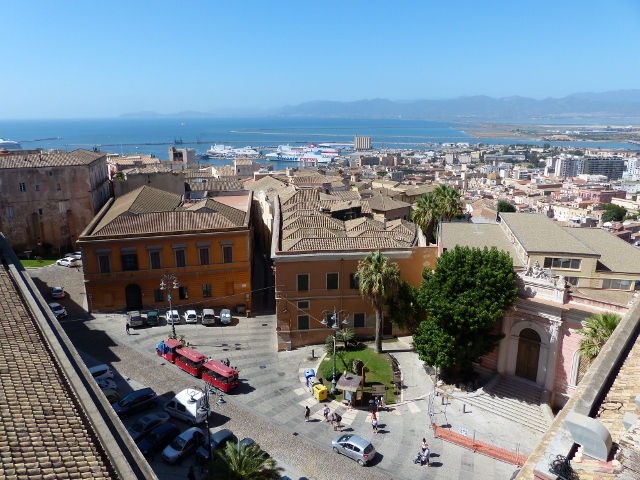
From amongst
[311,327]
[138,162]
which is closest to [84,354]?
[311,327]

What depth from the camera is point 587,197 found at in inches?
5108

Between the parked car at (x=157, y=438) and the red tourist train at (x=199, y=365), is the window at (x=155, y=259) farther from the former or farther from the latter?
the parked car at (x=157, y=438)

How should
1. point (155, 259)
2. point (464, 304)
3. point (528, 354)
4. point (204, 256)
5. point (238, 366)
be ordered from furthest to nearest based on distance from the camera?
point (204, 256) < point (155, 259) < point (238, 366) < point (528, 354) < point (464, 304)

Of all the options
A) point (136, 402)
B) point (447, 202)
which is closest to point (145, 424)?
point (136, 402)

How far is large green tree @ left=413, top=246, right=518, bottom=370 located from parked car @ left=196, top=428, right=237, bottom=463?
11560 millimetres

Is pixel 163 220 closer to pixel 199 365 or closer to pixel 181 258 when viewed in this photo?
pixel 181 258

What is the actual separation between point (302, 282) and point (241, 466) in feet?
53.9

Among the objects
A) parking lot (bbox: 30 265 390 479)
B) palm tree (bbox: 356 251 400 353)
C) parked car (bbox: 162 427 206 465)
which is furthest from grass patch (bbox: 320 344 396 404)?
parked car (bbox: 162 427 206 465)

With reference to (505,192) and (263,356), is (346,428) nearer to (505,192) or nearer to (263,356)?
(263,356)

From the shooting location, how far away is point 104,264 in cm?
3788

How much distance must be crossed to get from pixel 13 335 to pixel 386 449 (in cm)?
1690

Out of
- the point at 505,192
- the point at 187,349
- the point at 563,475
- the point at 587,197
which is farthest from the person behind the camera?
the point at 505,192

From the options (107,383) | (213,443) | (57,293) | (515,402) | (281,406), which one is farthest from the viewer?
(57,293)

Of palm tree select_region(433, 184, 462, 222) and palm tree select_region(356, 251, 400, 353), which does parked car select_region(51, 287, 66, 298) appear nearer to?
palm tree select_region(356, 251, 400, 353)
